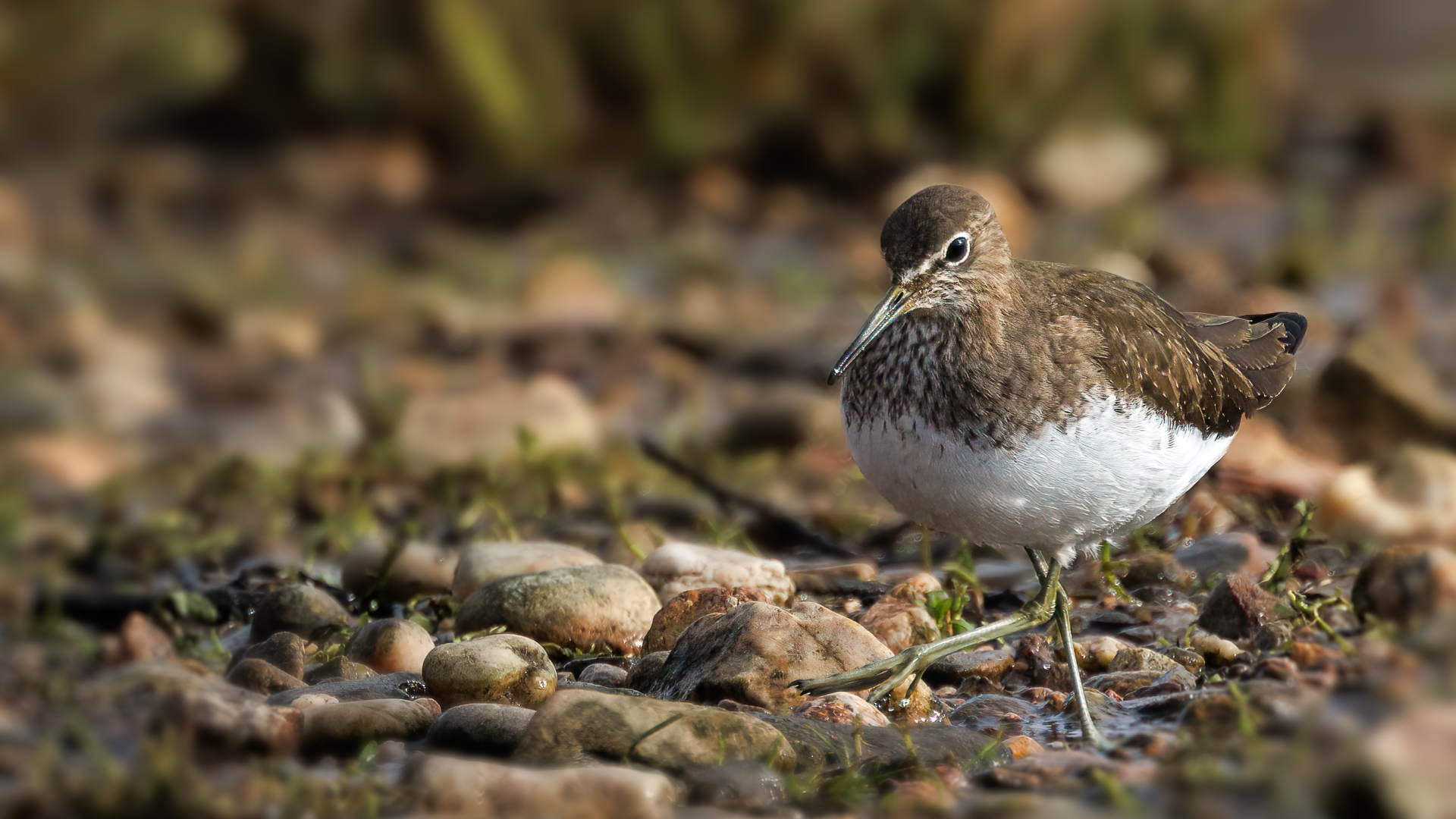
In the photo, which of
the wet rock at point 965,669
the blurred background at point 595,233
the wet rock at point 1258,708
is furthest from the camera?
the blurred background at point 595,233

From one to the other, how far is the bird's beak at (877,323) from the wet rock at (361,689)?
1.67m

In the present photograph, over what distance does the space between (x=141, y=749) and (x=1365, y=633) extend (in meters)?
3.36

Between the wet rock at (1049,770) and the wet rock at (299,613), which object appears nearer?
the wet rock at (1049,770)

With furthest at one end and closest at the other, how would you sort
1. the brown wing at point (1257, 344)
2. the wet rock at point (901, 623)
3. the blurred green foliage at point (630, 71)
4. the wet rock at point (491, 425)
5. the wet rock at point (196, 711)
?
1. the blurred green foliage at point (630, 71)
2. the wet rock at point (491, 425)
3. the brown wing at point (1257, 344)
4. the wet rock at point (901, 623)
5. the wet rock at point (196, 711)

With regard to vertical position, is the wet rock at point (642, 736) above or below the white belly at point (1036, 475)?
below

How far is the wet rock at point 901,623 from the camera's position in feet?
18.3

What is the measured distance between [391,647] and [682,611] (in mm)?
986

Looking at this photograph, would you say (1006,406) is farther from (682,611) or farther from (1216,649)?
(682,611)

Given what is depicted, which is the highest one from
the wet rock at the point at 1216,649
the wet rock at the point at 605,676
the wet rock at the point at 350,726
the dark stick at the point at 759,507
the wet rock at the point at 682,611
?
the dark stick at the point at 759,507

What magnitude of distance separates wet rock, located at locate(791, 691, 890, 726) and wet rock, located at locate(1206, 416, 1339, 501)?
2.81m

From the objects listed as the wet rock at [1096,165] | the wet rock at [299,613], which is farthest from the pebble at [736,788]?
the wet rock at [1096,165]

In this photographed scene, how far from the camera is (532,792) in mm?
3852

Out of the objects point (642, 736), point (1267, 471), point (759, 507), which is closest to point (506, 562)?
point (759, 507)

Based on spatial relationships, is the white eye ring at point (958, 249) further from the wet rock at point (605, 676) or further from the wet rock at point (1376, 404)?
the wet rock at point (1376, 404)
